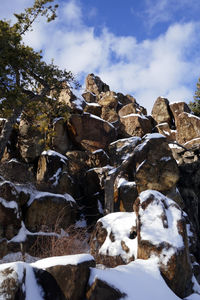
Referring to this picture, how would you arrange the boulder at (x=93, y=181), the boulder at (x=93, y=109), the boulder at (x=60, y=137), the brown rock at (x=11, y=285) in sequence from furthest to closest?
the boulder at (x=93, y=109) → the boulder at (x=60, y=137) → the boulder at (x=93, y=181) → the brown rock at (x=11, y=285)

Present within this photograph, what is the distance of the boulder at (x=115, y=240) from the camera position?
6027mm

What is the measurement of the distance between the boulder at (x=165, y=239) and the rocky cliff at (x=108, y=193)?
0.7 inches

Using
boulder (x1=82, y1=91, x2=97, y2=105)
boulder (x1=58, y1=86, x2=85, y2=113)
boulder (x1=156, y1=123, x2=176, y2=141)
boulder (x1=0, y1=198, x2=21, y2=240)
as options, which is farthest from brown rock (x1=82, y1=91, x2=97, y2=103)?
boulder (x1=0, y1=198, x2=21, y2=240)

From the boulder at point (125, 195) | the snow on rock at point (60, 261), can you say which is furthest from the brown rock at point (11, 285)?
the boulder at point (125, 195)

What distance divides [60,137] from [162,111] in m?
12.7

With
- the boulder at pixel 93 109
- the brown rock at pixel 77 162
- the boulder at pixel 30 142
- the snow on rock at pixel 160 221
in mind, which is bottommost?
the snow on rock at pixel 160 221

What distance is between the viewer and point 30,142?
17.4m

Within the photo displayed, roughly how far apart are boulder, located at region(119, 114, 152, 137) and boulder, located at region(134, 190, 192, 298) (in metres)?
16.7

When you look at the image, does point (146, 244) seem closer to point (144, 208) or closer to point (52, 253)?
point (144, 208)

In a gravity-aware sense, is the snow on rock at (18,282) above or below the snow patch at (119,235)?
below

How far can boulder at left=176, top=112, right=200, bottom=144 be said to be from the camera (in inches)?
899

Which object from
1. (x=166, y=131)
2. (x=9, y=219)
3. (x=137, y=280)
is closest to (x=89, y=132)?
(x=166, y=131)

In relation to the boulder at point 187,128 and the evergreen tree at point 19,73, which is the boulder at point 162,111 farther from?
the evergreen tree at point 19,73

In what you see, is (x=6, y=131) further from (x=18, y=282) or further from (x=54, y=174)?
(x=18, y=282)
